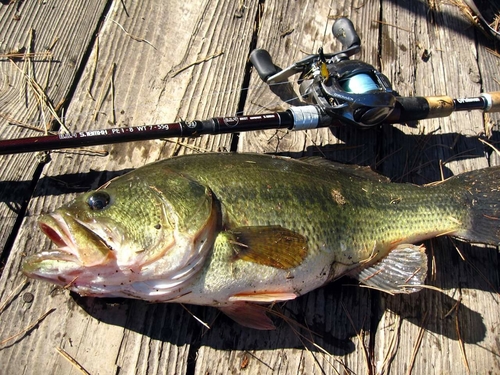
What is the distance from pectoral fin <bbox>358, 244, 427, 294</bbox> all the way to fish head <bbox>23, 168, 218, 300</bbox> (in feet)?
3.56

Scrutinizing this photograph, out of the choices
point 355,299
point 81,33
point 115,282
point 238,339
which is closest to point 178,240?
point 115,282

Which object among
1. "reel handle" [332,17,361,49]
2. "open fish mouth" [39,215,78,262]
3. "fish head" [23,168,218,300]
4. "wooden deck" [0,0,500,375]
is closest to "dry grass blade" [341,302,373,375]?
"wooden deck" [0,0,500,375]

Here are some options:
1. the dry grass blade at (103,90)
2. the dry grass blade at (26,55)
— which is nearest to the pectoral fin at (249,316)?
the dry grass blade at (103,90)

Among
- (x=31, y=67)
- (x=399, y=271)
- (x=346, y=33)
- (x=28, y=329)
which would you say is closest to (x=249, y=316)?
(x=399, y=271)

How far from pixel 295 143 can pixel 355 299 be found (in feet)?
3.86

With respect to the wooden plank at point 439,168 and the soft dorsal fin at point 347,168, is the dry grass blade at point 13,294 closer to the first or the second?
the soft dorsal fin at point 347,168

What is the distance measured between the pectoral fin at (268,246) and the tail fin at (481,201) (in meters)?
1.21

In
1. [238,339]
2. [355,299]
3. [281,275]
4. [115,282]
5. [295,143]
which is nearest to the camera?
[115,282]

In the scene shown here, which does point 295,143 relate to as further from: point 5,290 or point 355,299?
point 5,290

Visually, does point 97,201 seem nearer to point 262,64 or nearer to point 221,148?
point 221,148

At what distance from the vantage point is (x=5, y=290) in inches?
93.4

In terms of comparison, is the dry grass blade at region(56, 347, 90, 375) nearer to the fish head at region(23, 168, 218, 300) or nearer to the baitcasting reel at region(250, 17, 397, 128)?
the fish head at region(23, 168, 218, 300)

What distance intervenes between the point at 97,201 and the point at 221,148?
112 cm

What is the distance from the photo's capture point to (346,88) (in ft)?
9.29
